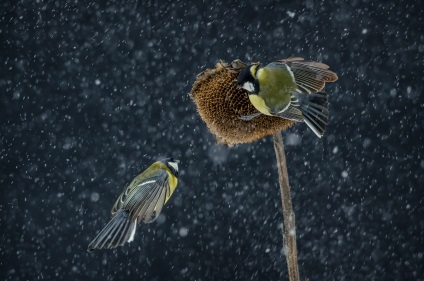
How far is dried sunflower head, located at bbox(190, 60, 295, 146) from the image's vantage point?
1.04m

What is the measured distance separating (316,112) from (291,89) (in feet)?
0.17

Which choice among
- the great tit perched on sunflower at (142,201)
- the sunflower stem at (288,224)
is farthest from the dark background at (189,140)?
the sunflower stem at (288,224)

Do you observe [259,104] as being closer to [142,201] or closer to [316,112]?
[316,112]

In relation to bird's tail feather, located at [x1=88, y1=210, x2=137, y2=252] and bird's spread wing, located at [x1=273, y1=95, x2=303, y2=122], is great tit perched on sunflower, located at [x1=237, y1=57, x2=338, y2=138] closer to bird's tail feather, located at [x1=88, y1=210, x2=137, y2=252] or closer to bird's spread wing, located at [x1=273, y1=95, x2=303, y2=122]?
bird's spread wing, located at [x1=273, y1=95, x2=303, y2=122]

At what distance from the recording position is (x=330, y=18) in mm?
3500

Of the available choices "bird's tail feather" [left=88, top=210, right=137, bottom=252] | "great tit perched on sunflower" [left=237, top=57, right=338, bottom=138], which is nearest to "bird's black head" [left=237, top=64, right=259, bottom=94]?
"great tit perched on sunflower" [left=237, top=57, right=338, bottom=138]

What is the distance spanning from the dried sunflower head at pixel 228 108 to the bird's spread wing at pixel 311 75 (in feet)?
0.21

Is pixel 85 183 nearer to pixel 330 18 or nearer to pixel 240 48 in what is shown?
pixel 240 48

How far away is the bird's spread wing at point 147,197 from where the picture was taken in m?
1.44

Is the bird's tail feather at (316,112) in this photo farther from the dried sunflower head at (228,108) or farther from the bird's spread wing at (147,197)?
the bird's spread wing at (147,197)

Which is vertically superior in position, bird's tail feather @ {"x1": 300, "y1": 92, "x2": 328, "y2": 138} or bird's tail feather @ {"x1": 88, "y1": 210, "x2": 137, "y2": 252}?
bird's tail feather @ {"x1": 300, "y1": 92, "x2": 328, "y2": 138}

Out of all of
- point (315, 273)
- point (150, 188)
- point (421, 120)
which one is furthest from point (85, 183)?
point (150, 188)

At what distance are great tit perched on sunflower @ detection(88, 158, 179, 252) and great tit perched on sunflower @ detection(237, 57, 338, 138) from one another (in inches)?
18.0

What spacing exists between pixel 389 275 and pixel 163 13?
184 centimetres
